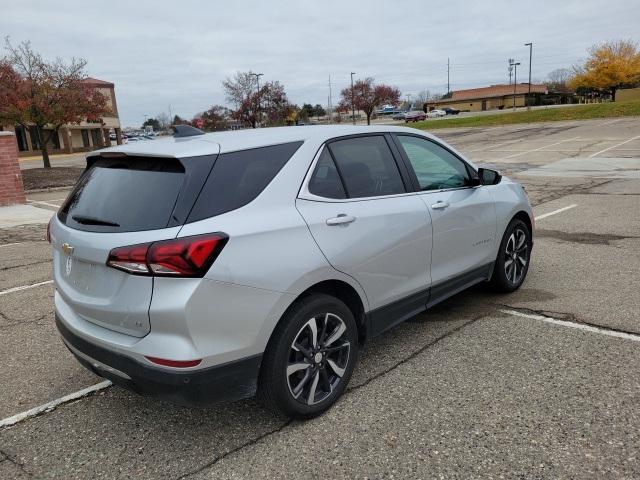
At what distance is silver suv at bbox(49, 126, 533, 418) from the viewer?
251 centimetres

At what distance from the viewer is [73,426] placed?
3.11 metres

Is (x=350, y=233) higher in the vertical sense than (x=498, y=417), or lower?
higher

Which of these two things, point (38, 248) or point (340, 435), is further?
point (38, 248)

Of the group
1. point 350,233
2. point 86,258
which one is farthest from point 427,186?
point 86,258

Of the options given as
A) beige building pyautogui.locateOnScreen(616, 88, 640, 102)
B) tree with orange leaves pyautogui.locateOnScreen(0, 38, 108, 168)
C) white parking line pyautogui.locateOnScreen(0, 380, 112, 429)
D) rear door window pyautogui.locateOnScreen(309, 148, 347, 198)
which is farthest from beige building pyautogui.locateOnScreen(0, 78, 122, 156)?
beige building pyautogui.locateOnScreen(616, 88, 640, 102)

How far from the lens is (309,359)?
117 inches

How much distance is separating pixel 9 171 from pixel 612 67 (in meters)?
64.1

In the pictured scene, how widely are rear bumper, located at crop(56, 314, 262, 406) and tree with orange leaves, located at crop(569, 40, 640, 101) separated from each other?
68.7 meters

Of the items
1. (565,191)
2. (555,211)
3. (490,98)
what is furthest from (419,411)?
(490,98)

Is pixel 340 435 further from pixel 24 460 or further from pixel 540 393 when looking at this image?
pixel 24 460

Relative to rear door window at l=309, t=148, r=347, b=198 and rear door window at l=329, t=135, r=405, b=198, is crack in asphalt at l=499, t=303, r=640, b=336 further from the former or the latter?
rear door window at l=309, t=148, r=347, b=198

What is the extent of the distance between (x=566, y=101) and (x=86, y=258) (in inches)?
4261

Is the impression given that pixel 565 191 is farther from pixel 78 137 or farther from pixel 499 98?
pixel 499 98

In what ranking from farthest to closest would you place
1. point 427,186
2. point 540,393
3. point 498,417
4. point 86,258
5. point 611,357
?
1. point 427,186
2. point 611,357
3. point 540,393
4. point 498,417
5. point 86,258
